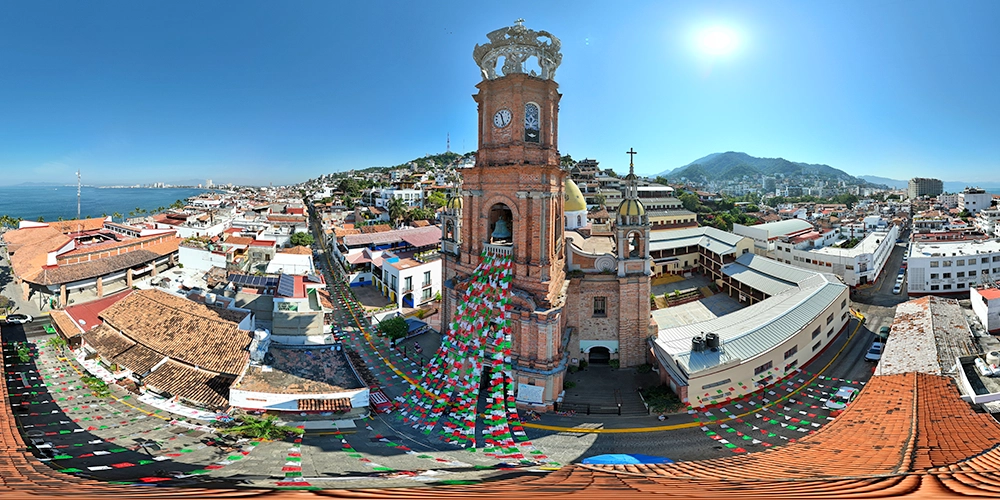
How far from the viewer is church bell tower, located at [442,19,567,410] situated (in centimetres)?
1853

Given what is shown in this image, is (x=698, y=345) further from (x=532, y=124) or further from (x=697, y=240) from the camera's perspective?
(x=697, y=240)

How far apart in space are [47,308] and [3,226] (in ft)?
192

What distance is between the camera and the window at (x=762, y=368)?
65.8 feet

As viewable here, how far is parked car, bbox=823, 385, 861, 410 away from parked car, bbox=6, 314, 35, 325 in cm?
4829

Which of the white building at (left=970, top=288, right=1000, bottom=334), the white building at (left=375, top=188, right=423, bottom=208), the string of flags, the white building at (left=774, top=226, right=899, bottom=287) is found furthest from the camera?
the white building at (left=375, top=188, right=423, bottom=208)

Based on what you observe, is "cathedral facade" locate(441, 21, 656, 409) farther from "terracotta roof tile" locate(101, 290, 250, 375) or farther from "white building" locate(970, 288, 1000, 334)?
"white building" locate(970, 288, 1000, 334)

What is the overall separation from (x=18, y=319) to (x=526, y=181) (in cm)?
3664

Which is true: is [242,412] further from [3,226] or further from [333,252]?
[3,226]

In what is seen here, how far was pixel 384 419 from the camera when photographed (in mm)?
17375

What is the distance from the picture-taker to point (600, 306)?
2169cm

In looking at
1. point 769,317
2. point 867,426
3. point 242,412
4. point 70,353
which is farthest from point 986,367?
point 70,353

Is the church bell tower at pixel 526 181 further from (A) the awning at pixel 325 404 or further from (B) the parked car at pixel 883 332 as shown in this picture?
(B) the parked car at pixel 883 332

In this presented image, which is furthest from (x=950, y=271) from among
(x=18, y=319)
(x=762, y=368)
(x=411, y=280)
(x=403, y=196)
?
(x=403, y=196)

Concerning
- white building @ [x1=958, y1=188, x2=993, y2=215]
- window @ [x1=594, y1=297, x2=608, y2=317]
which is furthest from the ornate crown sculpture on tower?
white building @ [x1=958, y1=188, x2=993, y2=215]
